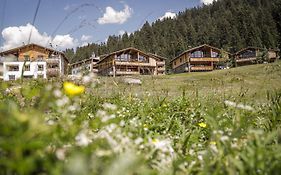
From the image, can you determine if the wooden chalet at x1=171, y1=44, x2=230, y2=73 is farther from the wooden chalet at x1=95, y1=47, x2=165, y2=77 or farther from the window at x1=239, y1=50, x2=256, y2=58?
the window at x1=239, y1=50, x2=256, y2=58

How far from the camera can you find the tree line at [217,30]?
100 metres

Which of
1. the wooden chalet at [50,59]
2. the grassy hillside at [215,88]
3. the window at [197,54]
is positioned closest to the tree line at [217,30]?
the window at [197,54]

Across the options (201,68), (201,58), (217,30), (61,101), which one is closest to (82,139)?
(61,101)

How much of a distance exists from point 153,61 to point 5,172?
8048cm

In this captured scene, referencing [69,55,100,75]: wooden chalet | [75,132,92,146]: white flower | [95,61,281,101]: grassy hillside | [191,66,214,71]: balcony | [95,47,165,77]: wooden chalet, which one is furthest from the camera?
[191,66,214,71]: balcony

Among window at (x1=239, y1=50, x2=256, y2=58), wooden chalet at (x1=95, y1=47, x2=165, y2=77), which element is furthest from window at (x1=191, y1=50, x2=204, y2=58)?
window at (x1=239, y1=50, x2=256, y2=58)

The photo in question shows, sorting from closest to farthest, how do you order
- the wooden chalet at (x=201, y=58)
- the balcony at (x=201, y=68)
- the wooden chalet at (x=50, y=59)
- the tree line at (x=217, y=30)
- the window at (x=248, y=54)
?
the wooden chalet at (x=50, y=59) < the wooden chalet at (x=201, y=58) < the balcony at (x=201, y=68) < the window at (x=248, y=54) < the tree line at (x=217, y=30)

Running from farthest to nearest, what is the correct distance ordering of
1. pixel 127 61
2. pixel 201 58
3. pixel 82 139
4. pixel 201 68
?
pixel 201 68
pixel 201 58
pixel 127 61
pixel 82 139

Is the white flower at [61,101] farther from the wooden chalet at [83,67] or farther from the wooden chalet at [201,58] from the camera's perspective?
the wooden chalet at [201,58]

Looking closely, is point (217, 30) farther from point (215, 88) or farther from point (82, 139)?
point (82, 139)

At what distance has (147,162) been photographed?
171 centimetres

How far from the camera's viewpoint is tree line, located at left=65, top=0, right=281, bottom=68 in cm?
10021

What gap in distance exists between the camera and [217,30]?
12044 centimetres

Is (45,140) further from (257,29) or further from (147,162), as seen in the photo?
(257,29)
